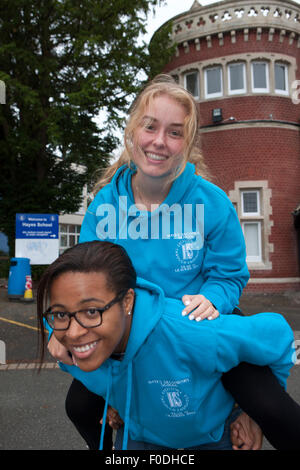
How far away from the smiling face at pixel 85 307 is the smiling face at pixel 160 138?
0.66 m

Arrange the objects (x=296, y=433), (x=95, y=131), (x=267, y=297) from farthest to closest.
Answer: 1. (x=95, y=131)
2. (x=267, y=297)
3. (x=296, y=433)

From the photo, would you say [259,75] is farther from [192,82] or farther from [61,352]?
[61,352]

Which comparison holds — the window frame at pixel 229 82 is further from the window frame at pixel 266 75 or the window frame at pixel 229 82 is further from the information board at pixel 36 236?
the information board at pixel 36 236

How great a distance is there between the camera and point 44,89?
13281mm

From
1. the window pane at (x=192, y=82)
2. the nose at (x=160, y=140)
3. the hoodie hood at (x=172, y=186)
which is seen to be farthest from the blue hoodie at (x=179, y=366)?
the window pane at (x=192, y=82)

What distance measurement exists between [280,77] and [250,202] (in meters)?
4.91

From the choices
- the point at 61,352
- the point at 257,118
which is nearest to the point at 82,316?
the point at 61,352

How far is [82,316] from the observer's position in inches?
Result: 45.9

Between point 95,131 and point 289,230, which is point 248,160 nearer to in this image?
point 289,230

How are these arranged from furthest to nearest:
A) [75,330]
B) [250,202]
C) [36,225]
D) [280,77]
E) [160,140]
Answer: [280,77]
[250,202]
[36,225]
[160,140]
[75,330]

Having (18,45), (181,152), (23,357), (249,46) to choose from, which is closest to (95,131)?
(18,45)

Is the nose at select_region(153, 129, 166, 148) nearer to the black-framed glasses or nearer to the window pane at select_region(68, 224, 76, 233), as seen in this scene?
the black-framed glasses

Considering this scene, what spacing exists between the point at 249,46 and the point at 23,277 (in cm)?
1121

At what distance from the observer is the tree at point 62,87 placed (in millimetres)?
12578
